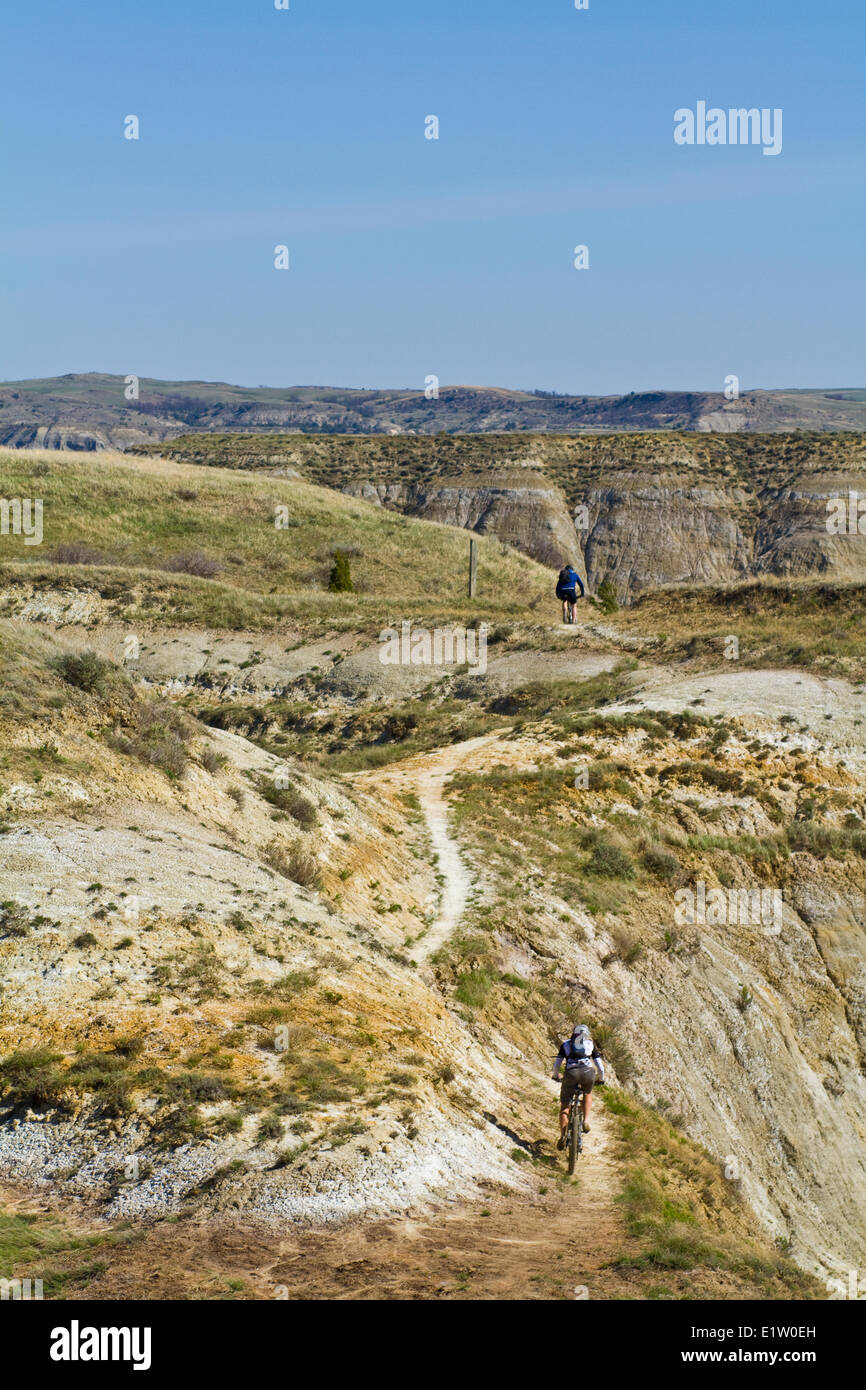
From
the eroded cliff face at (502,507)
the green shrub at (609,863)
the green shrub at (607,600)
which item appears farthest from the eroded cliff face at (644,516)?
the green shrub at (609,863)

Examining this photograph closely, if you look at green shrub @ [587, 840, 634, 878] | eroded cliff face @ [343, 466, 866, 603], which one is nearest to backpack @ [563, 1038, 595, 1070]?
green shrub @ [587, 840, 634, 878]

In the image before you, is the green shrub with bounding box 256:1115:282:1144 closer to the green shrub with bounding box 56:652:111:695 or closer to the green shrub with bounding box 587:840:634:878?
the green shrub with bounding box 56:652:111:695

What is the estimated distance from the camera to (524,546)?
98688 millimetres

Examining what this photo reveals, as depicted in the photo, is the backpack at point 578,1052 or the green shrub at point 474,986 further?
the green shrub at point 474,986

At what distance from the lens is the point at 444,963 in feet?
49.6

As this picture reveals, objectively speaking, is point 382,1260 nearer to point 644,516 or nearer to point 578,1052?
point 578,1052

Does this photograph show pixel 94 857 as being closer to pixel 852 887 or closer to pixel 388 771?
pixel 388 771

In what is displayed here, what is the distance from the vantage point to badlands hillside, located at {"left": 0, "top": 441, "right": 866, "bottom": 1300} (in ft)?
27.3

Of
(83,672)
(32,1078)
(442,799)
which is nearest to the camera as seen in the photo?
(32,1078)

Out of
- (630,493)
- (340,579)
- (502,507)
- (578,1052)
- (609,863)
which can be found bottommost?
(609,863)

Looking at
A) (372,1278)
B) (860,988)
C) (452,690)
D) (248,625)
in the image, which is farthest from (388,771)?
(372,1278)

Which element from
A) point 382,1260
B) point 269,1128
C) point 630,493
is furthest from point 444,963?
point 630,493

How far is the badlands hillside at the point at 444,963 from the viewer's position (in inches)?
Answer: 327

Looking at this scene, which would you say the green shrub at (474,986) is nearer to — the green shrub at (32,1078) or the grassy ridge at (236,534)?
the green shrub at (32,1078)
